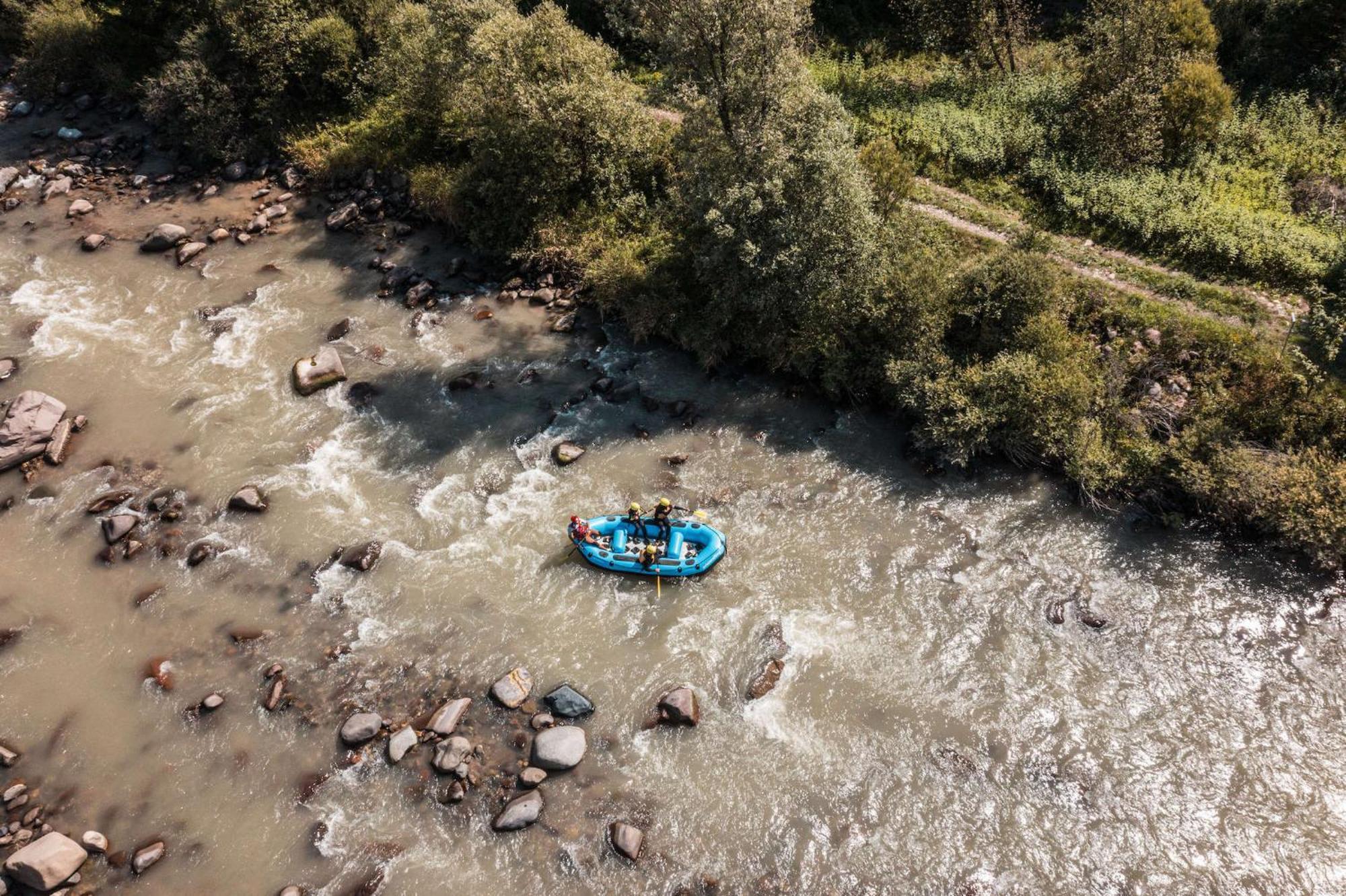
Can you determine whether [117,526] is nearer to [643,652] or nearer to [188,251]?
[188,251]

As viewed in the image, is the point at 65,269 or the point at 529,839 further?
the point at 65,269

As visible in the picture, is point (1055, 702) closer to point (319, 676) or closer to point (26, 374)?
point (319, 676)

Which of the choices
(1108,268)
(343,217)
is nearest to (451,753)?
(343,217)

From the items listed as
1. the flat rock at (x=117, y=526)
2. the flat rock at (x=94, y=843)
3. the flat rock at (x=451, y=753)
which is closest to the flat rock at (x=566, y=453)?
the flat rock at (x=451, y=753)

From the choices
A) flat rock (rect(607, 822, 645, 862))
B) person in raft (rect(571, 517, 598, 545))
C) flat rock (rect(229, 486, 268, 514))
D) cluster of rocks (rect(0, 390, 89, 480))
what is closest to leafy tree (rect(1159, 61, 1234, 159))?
person in raft (rect(571, 517, 598, 545))

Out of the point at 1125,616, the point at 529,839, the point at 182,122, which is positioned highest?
the point at 182,122

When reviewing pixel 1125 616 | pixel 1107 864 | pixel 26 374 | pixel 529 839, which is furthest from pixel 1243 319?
pixel 26 374
